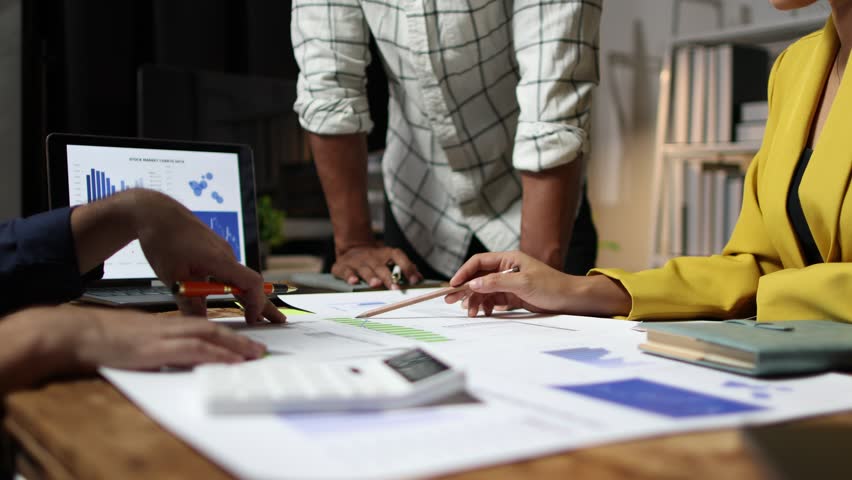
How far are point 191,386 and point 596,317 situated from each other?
0.53 meters

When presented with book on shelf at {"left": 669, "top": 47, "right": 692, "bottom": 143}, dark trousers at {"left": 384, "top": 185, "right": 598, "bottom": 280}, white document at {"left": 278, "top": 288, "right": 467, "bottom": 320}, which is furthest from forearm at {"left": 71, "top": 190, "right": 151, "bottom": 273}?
book on shelf at {"left": 669, "top": 47, "right": 692, "bottom": 143}

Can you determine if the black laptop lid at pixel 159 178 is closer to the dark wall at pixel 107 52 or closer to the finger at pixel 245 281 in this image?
the finger at pixel 245 281

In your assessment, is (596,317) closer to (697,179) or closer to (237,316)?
(237,316)

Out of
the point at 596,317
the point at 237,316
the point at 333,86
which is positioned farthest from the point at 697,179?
the point at 237,316

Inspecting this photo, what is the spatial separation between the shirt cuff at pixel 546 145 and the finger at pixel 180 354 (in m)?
0.79

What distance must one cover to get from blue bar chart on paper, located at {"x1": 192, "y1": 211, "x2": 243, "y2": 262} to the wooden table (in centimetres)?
66

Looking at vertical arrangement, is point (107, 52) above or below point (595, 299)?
above

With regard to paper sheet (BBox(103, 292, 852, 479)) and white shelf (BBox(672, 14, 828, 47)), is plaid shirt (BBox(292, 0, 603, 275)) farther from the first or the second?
white shelf (BBox(672, 14, 828, 47))

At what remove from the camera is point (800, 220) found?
3.04 feet

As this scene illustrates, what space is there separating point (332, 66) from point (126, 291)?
1.94ft

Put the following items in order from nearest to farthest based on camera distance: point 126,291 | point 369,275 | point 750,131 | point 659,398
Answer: point 659,398 < point 126,291 < point 369,275 < point 750,131

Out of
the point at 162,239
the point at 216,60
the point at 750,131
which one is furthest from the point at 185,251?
the point at 750,131

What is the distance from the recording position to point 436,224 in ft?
5.08

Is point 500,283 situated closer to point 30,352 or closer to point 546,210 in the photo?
point 546,210
